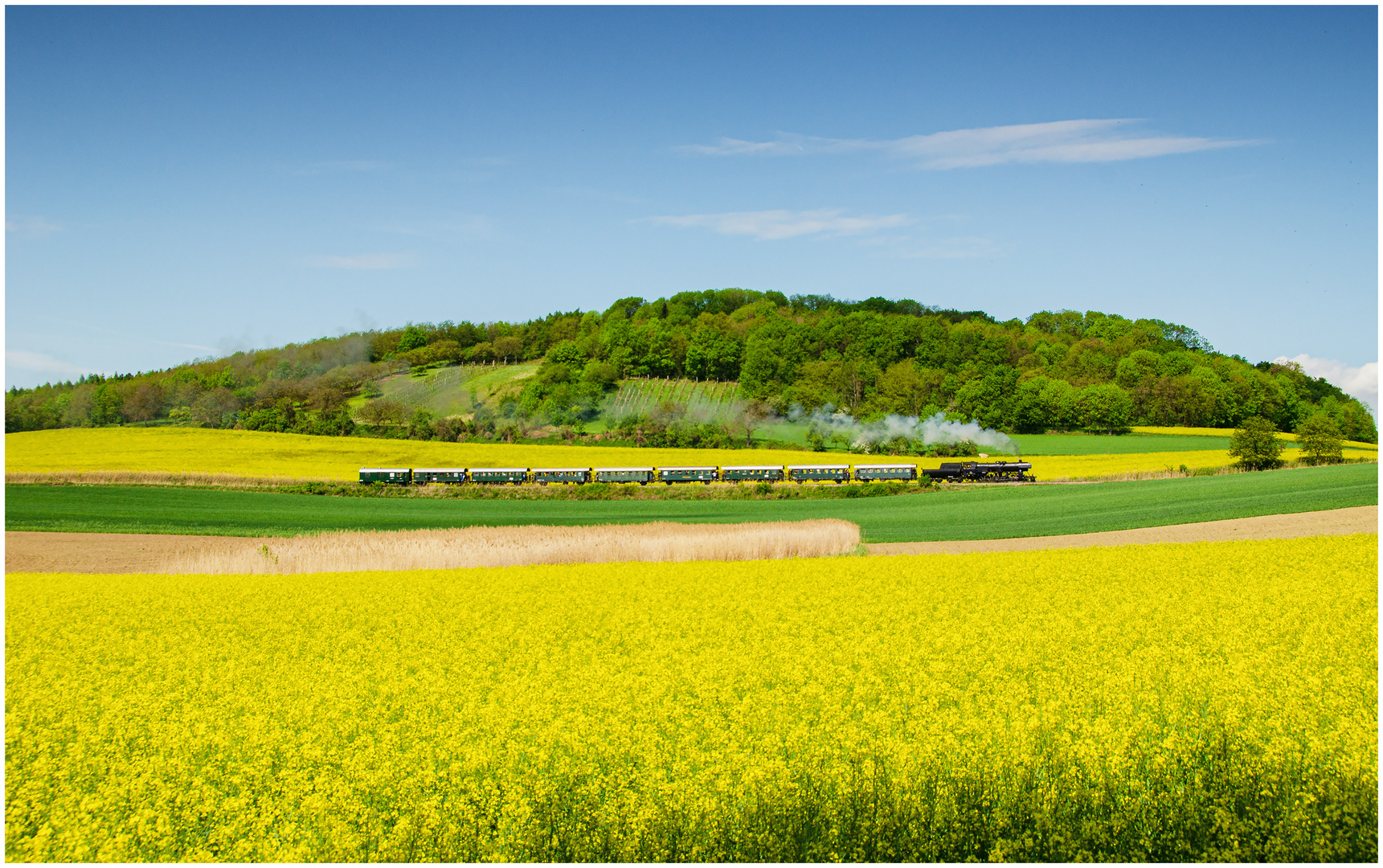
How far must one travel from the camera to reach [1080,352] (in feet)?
324

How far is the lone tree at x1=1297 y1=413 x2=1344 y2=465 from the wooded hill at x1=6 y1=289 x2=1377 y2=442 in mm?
2578

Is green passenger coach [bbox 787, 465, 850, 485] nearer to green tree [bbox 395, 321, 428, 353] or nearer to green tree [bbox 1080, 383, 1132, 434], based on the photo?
green tree [bbox 1080, 383, 1132, 434]

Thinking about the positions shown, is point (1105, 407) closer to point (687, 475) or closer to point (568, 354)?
point (687, 475)

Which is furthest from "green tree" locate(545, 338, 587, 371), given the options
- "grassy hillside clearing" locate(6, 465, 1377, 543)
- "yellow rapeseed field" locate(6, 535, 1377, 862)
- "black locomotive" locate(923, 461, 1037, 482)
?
"yellow rapeseed field" locate(6, 535, 1377, 862)

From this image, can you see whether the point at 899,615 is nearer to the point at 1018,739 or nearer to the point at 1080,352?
the point at 1018,739

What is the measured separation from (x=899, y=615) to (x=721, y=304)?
14652 centimetres

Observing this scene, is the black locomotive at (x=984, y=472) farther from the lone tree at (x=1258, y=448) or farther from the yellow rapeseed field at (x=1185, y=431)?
the yellow rapeseed field at (x=1185, y=431)

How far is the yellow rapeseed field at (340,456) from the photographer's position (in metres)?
57.9

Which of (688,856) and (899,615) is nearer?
(688,856)

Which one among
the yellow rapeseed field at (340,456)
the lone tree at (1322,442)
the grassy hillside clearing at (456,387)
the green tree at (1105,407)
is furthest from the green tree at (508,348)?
the lone tree at (1322,442)

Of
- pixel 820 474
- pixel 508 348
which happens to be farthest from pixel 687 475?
→ pixel 508 348

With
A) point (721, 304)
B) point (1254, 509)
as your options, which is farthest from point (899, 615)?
point (721, 304)

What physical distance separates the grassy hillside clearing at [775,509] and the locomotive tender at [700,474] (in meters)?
5.70

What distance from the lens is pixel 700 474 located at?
59.0 m
